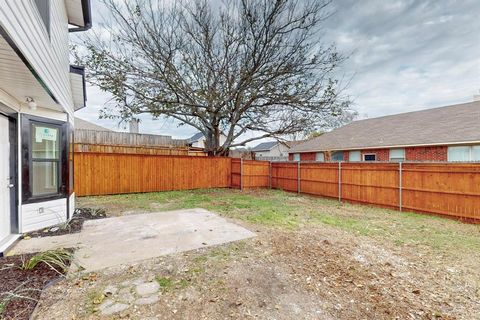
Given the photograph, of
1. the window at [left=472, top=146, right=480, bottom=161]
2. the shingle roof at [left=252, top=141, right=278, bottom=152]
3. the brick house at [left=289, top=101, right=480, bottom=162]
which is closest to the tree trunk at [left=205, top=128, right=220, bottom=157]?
the brick house at [left=289, top=101, right=480, bottom=162]

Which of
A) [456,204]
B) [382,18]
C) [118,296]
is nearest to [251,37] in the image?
[382,18]

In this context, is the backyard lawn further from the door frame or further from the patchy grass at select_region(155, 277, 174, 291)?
the door frame

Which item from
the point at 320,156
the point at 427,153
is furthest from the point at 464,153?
the point at 320,156

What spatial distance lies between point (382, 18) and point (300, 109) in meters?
4.27

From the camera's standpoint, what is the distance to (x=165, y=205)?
25.0ft

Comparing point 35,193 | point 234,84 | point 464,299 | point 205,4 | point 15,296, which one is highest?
point 205,4

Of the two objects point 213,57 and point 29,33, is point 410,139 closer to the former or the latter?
point 213,57

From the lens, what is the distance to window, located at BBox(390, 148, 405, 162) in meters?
11.7

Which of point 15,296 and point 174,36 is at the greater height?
point 174,36

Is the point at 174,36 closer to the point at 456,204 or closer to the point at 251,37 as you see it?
the point at 251,37

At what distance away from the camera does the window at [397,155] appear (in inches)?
461

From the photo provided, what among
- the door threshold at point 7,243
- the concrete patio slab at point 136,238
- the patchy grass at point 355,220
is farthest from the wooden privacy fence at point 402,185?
the door threshold at point 7,243

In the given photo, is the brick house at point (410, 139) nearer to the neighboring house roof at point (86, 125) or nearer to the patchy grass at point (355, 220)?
the patchy grass at point (355, 220)

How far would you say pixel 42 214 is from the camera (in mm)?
4523
